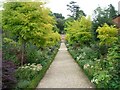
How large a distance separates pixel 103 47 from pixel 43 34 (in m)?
6.70

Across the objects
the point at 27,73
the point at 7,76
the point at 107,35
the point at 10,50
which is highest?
the point at 107,35

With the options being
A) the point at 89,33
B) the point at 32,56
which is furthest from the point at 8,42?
the point at 89,33

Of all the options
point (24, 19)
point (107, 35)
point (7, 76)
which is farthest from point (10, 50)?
point (107, 35)

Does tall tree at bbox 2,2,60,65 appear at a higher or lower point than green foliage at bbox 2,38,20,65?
Result: higher

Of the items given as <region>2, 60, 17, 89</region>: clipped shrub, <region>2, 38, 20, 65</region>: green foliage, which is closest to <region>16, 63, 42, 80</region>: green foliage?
<region>2, 38, 20, 65</region>: green foliage

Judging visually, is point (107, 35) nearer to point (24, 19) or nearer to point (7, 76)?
point (24, 19)

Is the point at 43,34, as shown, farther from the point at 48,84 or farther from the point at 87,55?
the point at 87,55

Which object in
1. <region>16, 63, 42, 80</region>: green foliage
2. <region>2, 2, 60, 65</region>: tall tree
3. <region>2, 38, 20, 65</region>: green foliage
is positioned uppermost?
<region>2, 2, 60, 65</region>: tall tree

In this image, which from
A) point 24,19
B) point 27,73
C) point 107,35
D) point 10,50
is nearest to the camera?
point 27,73

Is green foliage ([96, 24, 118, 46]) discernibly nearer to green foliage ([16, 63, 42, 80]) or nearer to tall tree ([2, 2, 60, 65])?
tall tree ([2, 2, 60, 65])

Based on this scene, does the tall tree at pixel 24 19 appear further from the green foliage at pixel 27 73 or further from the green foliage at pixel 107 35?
the green foliage at pixel 107 35

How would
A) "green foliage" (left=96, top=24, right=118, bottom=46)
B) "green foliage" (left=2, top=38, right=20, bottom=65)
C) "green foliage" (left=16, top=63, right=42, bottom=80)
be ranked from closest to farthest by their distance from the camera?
1. "green foliage" (left=16, top=63, right=42, bottom=80)
2. "green foliage" (left=2, top=38, right=20, bottom=65)
3. "green foliage" (left=96, top=24, right=118, bottom=46)

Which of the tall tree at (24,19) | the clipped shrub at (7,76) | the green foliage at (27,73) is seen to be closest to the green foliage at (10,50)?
the tall tree at (24,19)

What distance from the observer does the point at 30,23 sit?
47.1 feet
